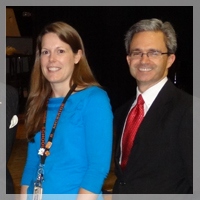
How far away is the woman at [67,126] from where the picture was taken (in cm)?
166

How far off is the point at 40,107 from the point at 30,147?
202 millimetres

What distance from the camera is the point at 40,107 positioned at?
190 cm

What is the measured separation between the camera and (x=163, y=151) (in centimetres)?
169

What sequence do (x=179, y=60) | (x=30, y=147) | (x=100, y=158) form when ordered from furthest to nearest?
(x=179, y=60) → (x=30, y=147) → (x=100, y=158)

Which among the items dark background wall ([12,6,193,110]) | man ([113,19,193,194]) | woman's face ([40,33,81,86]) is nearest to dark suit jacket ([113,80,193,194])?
man ([113,19,193,194])

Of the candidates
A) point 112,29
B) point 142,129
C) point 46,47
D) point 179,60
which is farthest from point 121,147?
point 179,60

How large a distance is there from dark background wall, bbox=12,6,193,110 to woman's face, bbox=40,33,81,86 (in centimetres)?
623

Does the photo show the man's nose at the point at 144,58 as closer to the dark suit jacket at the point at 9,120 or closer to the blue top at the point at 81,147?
the blue top at the point at 81,147

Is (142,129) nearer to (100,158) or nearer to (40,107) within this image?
(100,158)

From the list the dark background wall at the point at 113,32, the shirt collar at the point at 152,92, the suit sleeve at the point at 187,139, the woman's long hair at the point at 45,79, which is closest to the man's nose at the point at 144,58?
the shirt collar at the point at 152,92

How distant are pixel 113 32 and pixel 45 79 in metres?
6.86

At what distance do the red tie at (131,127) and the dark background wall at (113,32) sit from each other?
6.27 meters

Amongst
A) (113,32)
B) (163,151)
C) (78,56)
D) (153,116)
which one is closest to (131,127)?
(153,116)

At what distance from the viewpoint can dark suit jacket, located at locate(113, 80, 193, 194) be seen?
1.64 metres
